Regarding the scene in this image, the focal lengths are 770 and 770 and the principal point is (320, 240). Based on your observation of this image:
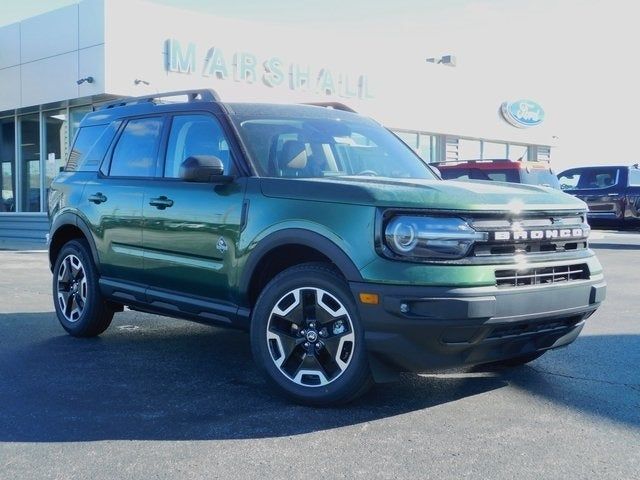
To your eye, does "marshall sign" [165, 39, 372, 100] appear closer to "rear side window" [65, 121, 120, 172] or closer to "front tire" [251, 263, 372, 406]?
"rear side window" [65, 121, 120, 172]

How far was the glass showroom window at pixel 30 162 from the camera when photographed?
828 inches

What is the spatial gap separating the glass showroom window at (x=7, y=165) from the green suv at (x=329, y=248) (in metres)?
17.3

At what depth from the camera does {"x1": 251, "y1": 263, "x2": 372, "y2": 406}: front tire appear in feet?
14.1

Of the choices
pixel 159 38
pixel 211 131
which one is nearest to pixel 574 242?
pixel 211 131

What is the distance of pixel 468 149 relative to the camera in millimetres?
28266

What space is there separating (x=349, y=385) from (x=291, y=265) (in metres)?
0.93

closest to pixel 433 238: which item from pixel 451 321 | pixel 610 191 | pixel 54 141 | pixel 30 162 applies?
pixel 451 321

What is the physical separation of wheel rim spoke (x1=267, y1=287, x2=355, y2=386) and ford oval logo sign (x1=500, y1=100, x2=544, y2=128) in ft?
84.2

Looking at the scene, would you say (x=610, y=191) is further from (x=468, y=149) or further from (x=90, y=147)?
(x=90, y=147)

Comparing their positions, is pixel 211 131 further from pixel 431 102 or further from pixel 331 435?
pixel 431 102

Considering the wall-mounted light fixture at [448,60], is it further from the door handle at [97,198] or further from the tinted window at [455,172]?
the door handle at [97,198]

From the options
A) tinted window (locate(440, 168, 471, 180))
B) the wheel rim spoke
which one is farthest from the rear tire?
tinted window (locate(440, 168, 471, 180))

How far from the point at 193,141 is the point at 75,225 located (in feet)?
5.28

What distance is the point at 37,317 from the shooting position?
7777 millimetres
